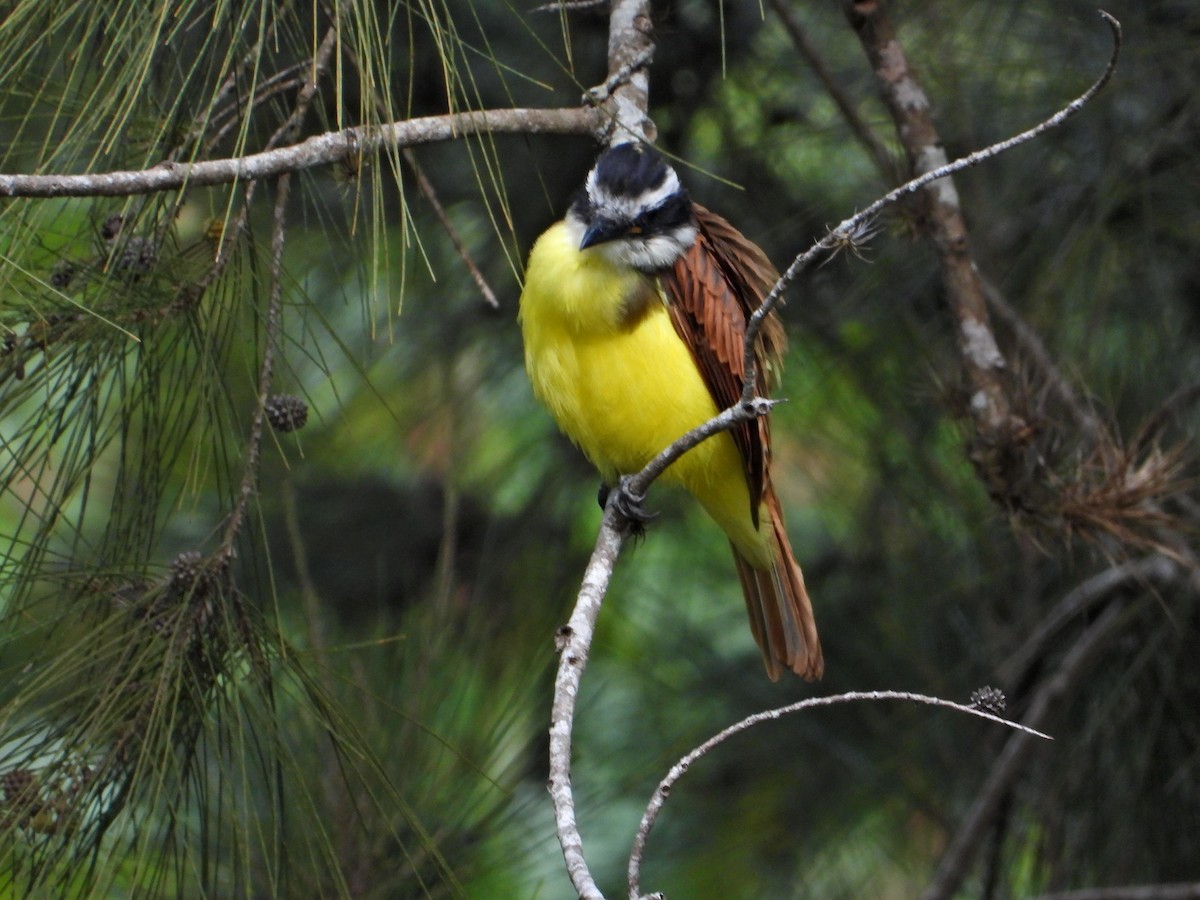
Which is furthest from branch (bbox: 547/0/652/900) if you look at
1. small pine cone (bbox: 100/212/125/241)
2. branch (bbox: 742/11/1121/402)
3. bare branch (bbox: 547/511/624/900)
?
small pine cone (bbox: 100/212/125/241)

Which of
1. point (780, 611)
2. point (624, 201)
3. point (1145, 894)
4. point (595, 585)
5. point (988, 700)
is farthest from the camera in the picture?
point (780, 611)

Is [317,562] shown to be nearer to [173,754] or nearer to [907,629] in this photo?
[907,629]

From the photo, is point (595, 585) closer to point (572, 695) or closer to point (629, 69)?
point (572, 695)

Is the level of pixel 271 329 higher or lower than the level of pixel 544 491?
higher

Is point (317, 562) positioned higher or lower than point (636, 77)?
lower

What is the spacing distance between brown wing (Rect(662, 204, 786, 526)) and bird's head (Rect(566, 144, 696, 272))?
40 mm

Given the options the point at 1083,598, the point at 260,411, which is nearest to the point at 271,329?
the point at 260,411

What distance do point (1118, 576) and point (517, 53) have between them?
1.73m

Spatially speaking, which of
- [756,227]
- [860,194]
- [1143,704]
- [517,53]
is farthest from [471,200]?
[1143,704]

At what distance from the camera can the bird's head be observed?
2.40 meters

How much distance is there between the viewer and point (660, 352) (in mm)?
2441

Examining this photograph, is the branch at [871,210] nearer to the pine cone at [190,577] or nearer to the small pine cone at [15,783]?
the pine cone at [190,577]

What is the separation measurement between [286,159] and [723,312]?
1.04 m

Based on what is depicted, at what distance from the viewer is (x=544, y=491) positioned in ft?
11.6
